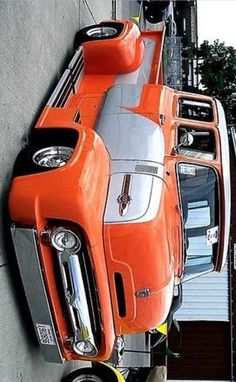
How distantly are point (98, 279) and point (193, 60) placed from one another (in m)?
29.8

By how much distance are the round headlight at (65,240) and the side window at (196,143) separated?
1.63 meters

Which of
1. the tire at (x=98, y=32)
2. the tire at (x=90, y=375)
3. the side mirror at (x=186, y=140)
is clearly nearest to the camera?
the side mirror at (x=186, y=140)

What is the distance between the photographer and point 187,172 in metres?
6.85

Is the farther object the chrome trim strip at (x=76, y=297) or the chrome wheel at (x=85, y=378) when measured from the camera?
the chrome wheel at (x=85, y=378)

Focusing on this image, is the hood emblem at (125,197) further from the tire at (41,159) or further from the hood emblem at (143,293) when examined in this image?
the hood emblem at (143,293)

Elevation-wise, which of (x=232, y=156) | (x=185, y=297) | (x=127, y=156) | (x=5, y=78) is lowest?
(x=185, y=297)

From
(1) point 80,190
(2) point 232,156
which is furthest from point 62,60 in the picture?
(2) point 232,156

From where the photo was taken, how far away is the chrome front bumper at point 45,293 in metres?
5.93

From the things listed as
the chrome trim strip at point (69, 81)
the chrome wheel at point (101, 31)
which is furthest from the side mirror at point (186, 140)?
the chrome wheel at point (101, 31)

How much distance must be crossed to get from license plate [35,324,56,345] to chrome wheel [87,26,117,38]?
14.7 feet

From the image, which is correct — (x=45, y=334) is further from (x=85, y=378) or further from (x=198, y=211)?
(x=198, y=211)

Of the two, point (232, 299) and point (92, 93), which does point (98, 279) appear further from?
point (232, 299)

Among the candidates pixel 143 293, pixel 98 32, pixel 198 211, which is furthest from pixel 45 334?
pixel 98 32

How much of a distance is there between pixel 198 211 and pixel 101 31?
3724 mm
